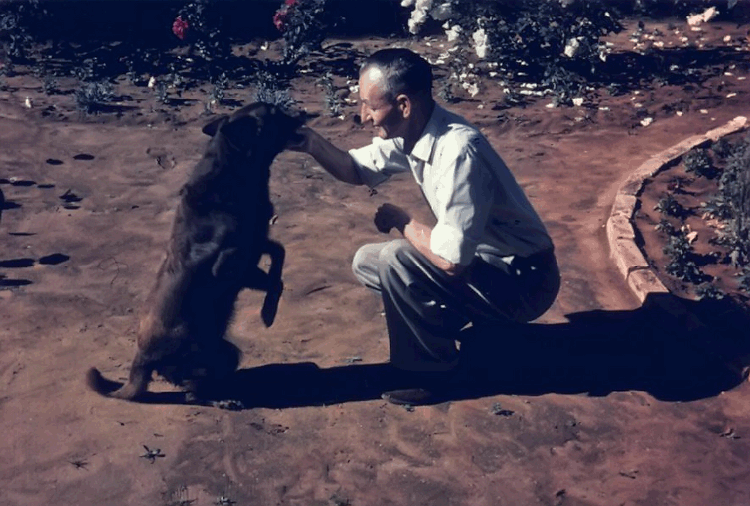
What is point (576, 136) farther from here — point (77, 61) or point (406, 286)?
point (77, 61)

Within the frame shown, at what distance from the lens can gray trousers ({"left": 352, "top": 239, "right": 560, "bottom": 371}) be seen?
5.02m

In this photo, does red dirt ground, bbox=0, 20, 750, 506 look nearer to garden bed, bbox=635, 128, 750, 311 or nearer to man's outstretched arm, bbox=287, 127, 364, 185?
garden bed, bbox=635, 128, 750, 311

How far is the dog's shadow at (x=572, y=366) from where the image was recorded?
17.8ft

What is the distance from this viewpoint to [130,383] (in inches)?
206

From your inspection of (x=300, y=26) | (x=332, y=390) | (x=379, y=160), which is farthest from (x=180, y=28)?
(x=332, y=390)

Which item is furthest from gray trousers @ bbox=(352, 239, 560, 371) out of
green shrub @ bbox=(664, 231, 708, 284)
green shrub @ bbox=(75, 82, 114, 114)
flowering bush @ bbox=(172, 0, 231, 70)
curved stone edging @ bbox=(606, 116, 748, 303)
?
flowering bush @ bbox=(172, 0, 231, 70)

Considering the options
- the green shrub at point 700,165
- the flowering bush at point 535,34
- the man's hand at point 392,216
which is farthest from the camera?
the flowering bush at point 535,34

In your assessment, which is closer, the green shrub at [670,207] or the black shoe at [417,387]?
the black shoe at [417,387]

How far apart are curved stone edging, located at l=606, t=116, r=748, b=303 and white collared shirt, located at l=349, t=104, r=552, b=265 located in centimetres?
149

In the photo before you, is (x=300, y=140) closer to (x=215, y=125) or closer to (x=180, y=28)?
(x=215, y=125)

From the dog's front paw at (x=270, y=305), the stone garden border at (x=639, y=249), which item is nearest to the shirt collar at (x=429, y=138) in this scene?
the dog's front paw at (x=270, y=305)

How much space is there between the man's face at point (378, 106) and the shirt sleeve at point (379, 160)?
0.41 meters

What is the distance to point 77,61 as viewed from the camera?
36.0 feet

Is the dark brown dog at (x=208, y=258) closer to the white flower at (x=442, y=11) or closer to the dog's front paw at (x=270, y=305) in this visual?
the dog's front paw at (x=270, y=305)
